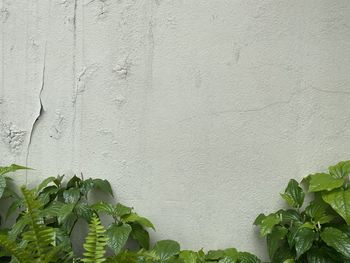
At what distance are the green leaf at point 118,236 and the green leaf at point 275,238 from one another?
0.55m

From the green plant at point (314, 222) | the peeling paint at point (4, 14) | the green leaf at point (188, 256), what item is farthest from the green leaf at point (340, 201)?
the peeling paint at point (4, 14)

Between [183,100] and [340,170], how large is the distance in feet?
2.26

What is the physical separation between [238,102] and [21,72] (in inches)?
40.0

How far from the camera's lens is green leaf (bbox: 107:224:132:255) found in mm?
1539

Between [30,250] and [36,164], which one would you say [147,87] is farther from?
[30,250]

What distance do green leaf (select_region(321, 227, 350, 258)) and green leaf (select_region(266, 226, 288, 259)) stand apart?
144mm

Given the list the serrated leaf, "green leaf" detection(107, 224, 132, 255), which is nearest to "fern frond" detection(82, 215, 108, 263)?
"green leaf" detection(107, 224, 132, 255)

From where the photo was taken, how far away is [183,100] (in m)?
1.74

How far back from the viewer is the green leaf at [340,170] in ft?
5.05

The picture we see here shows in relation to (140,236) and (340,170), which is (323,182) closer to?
(340,170)

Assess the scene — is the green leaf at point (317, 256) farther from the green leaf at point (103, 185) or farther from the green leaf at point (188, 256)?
the green leaf at point (103, 185)

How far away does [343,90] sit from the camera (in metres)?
1.63

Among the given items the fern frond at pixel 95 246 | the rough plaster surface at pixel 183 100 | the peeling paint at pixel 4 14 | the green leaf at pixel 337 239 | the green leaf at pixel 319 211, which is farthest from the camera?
→ the peeling paint at pixel 4 14

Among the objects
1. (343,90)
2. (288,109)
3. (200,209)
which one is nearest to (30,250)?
(200,209)
